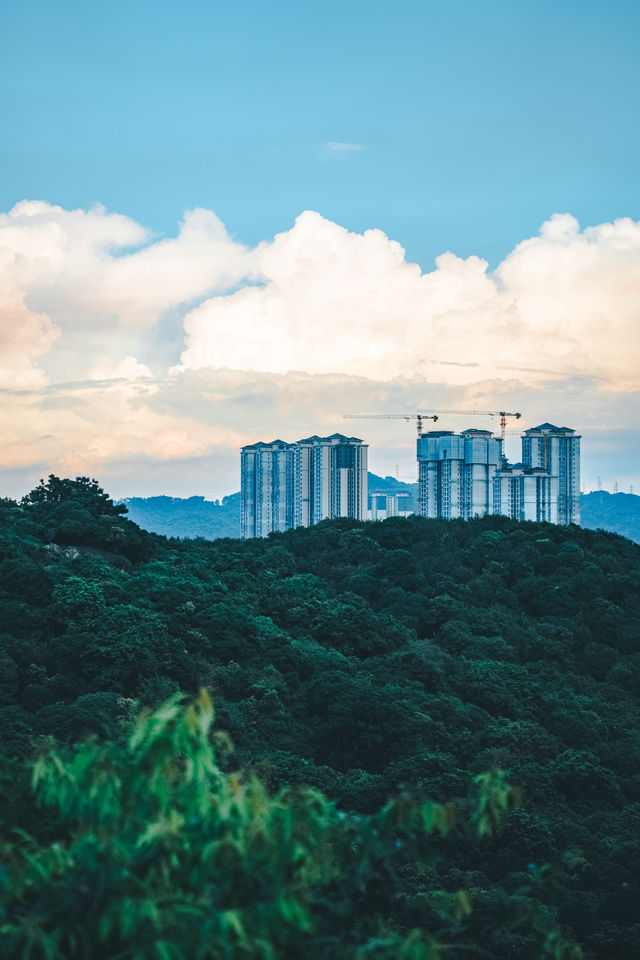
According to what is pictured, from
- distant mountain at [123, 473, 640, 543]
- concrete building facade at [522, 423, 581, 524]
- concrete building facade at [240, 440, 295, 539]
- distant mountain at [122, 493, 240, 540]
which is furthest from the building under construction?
distant mountain at [122, 493, 240, 540]

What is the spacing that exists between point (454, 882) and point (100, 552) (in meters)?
18.5

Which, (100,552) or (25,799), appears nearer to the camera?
(25,799)

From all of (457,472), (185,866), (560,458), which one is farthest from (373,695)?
(560,458)

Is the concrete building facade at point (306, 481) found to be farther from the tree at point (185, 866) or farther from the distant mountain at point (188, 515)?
the tree at point (185, 866)

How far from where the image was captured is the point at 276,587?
1232 inches

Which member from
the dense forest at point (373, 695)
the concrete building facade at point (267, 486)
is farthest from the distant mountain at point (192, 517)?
the dense forest at point (373, 695)

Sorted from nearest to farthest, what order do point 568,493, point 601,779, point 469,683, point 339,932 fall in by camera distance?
point 339,932
point 601,779
point 469,683
point 568,493

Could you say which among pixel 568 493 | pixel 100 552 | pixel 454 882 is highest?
pixel 568 493

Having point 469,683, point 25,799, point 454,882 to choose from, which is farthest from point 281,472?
point 25,799

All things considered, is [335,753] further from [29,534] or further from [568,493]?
[568,493]

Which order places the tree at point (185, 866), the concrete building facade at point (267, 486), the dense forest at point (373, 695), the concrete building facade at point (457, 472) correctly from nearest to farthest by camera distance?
the tree at point (185, 866), the dense forest at point (373, 695), the concrete building facade at point (457, 472), the concrete building facade at point (267, 486)

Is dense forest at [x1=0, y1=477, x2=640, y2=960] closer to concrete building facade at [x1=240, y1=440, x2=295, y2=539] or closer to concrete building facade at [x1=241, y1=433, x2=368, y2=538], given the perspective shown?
concrete building facade at [x1=241, y1=433, x2=368, y2=538]

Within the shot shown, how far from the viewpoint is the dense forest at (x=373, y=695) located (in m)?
7.64

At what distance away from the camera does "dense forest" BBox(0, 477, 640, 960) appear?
25.1ft
